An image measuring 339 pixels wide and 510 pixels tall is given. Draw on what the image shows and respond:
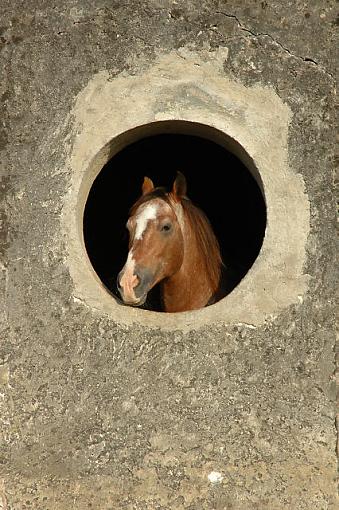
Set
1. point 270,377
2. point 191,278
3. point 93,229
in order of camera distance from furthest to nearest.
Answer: point 93,229 < point 191,278 < point 270,377

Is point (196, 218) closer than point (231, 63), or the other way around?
point (231, 63)

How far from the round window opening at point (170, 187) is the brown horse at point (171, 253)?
1868mm

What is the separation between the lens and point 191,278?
586 centimetres

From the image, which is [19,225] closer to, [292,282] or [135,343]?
[135,343]

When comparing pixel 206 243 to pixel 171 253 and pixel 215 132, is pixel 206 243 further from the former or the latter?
pixel 215 132

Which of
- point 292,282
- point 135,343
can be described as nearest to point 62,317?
point 135,343

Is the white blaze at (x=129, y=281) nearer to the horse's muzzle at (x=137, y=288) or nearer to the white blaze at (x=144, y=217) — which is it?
the horse's muzzle at (x=137, y=288)

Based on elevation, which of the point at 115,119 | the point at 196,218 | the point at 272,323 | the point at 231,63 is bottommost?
the point at 272,323

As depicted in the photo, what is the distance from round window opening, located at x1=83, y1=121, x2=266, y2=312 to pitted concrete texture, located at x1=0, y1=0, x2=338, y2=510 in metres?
2.55

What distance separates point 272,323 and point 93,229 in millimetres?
3418

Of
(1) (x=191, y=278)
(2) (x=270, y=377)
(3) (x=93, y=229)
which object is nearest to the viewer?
(2) (x=270, y=377)

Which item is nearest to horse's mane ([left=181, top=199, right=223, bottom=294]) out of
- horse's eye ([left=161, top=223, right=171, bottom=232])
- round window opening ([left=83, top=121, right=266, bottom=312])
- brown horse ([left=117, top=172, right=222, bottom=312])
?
brown horse ([left=117, top=172, right=222, bottom=312])

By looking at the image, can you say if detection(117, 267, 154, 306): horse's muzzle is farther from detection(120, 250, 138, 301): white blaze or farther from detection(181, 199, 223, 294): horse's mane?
detection(181, 199, 223, 294): horse's mane

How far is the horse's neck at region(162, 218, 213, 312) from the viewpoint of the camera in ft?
19.0
